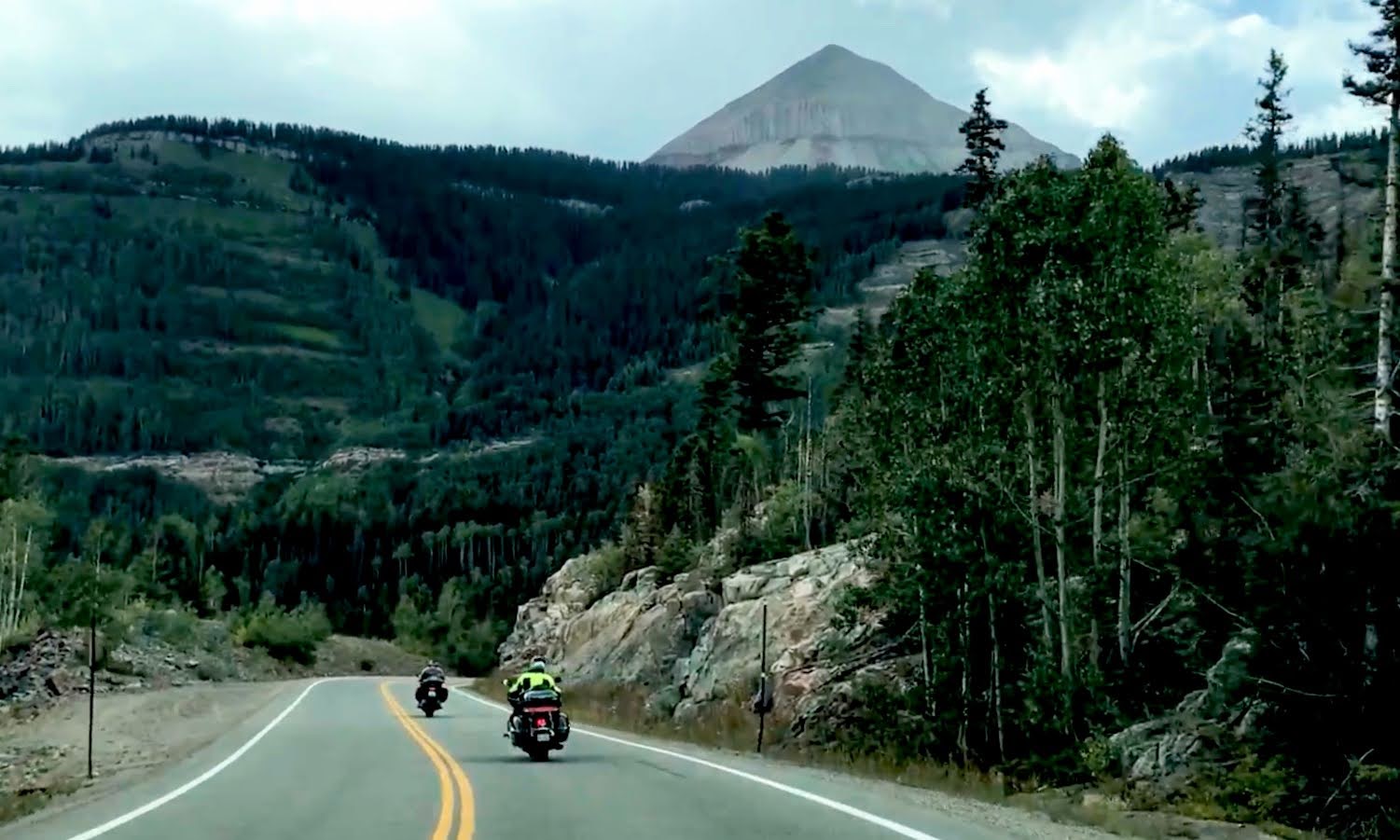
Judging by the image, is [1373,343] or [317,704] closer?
[1373,343]

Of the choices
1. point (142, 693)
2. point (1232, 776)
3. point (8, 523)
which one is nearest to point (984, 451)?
point (1232, 776)

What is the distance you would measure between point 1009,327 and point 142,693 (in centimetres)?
4555

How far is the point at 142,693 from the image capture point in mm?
58188

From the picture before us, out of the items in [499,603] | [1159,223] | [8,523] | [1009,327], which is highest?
[1159,223]

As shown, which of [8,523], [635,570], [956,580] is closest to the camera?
[956,580]

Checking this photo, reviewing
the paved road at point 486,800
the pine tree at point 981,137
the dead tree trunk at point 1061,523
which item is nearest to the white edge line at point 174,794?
the paved road at point 486,800

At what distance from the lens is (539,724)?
2345 centimetres

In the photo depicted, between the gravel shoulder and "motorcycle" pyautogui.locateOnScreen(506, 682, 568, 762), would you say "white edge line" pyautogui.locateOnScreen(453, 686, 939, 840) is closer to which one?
"motorcycle" pyautogui.locateOnScreen(506, 682, 568, 762)

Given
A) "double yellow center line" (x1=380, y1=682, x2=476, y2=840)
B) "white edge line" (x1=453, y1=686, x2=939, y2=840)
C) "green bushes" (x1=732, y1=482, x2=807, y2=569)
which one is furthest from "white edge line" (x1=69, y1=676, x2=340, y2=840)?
"green bushes" (x1=732, y1=482, x2=807, y2=569)

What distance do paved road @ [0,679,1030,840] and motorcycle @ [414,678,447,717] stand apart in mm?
13101

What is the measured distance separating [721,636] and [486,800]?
25536 mm

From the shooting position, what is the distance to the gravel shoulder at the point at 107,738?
71.5ft

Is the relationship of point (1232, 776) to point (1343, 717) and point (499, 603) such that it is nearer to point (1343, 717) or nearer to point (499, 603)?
point (1343, 717)

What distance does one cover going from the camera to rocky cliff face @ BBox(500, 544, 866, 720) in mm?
36031
